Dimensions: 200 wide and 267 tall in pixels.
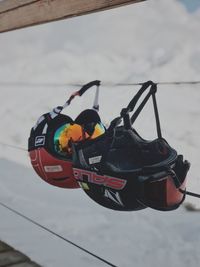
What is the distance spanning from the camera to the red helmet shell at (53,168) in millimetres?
1240

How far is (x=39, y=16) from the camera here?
1.33m

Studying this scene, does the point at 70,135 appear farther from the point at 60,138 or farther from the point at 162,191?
the point at 162,191

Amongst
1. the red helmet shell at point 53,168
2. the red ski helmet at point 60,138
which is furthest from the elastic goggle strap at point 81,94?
the red helmet shell at point 53,168

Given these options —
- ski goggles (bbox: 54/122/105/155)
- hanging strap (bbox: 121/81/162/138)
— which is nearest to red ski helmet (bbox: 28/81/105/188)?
ski goggles (bbox: 54/122/105/155)

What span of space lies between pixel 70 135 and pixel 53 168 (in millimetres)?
116

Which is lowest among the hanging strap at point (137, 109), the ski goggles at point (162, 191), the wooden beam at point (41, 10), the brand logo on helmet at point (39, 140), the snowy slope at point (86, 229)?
the snowy slope at point (86, 229)

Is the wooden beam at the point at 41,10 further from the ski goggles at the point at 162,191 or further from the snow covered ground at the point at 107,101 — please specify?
the ski goggles at the point at 162,191

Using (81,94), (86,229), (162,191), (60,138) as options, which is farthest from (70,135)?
(86,229)

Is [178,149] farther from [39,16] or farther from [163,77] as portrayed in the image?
[39,16]

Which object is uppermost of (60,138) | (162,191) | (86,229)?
(60,138)

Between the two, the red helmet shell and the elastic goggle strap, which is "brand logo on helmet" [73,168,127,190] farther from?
the elastic goggle strap

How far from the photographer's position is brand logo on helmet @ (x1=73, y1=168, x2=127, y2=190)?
3.64 ft

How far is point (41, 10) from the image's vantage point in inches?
52.3

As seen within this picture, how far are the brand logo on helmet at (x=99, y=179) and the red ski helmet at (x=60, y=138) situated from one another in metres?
0.05
